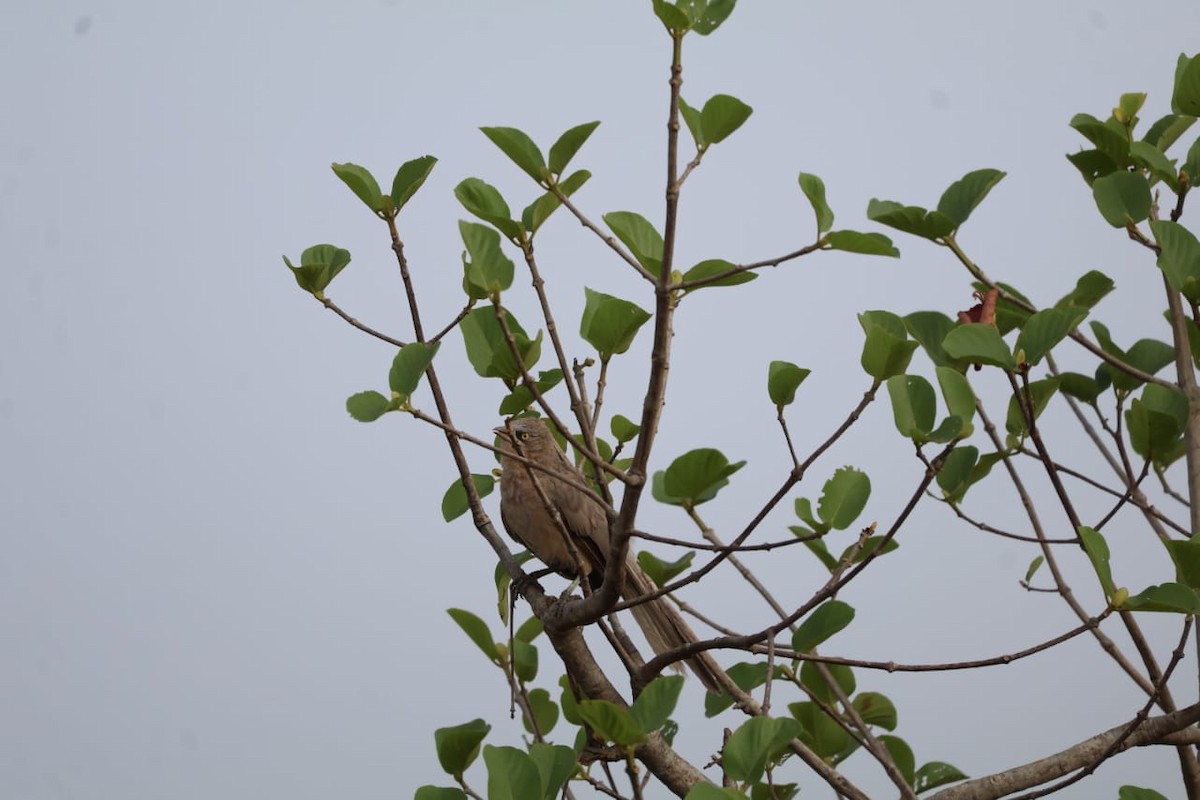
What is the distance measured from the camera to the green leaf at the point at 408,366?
1151 mm

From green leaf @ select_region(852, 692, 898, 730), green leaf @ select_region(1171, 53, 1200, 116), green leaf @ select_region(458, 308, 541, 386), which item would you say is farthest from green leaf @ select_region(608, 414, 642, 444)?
green leaf @ select_region(1171, 53, 1200, 116)

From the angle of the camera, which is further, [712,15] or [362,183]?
[362,183]

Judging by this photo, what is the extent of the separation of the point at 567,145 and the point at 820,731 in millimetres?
970

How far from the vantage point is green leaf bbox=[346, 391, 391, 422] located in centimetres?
116

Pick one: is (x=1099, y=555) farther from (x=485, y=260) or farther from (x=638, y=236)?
(x=485, y=260)

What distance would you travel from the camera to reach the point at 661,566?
1.61m

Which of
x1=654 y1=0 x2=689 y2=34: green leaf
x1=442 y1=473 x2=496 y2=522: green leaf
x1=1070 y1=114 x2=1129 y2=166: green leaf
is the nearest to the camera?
x1=654 y1=0 x2=689 y2=34: green leaf

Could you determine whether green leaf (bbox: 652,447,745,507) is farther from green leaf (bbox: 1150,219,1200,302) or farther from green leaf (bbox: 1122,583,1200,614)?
green leaf (bbox: 1150,219,1200,302)

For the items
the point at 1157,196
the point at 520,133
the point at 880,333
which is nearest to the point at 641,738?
the point at 880,333

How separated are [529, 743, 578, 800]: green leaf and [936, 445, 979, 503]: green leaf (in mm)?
575

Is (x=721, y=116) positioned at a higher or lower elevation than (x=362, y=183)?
lower

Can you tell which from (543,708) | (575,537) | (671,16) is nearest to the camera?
(671,16)

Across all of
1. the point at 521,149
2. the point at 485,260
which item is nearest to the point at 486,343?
the point at 485,260

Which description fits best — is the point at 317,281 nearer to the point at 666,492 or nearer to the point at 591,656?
the point at 666,492
